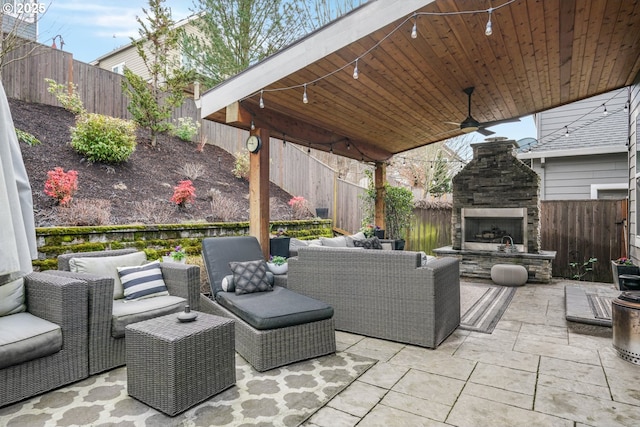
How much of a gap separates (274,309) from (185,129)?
7.16m

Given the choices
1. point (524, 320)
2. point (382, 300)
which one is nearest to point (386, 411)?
point (382, 300)

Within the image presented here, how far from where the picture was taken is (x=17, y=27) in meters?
5.66

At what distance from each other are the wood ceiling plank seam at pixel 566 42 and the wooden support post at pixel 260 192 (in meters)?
3.30

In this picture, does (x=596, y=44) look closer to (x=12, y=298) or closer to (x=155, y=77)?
(x=12, y=298)

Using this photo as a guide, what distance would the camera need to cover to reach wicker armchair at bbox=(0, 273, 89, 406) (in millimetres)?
2223

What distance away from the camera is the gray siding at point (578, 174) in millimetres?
6953

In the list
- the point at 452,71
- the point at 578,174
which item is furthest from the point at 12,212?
the point at 578,174

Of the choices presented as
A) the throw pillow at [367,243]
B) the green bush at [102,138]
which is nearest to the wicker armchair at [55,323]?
the throw pillow at [367,243]

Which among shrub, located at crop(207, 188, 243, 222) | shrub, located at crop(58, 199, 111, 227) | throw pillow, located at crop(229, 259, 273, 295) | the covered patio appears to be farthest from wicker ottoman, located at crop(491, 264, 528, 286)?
shrub, located at crop(58, 199, 111, 227)

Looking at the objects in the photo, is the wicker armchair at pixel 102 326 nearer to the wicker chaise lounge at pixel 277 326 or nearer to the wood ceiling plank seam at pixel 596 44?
the wicker chaise lounge at pixel 277 326

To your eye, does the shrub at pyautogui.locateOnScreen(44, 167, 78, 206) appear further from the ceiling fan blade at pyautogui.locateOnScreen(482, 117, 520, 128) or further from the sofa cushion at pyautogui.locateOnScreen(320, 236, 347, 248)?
the ceiling fan blade at pyautogui.locateOnScreen(482, 117, 520, 128)

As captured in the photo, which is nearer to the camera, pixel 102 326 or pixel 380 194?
pixel 102 326

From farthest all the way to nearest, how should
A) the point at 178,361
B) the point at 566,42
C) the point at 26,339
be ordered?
the point at 566,42 → the point at 26,339 → the point at 178,361

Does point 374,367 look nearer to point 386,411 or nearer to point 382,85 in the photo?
point 386,411
